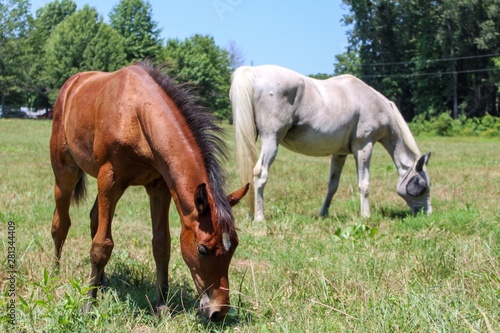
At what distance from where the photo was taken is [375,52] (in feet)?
185

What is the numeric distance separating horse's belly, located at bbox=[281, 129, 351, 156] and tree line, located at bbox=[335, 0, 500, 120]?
122 ft

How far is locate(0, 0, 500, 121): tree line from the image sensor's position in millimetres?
47188

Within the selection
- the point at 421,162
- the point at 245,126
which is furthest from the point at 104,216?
the point at 421,162

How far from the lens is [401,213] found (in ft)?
28.1

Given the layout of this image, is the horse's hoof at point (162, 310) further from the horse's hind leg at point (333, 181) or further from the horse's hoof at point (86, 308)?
the horse's hind leg at point (333, 181)

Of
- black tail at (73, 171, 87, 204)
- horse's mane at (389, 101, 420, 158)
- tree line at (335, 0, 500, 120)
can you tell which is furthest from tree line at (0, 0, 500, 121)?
→ black tail at (73, 171, 87, 204)

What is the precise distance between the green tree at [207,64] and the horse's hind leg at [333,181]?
50631 millimetres

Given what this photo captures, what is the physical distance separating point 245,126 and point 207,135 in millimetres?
3684

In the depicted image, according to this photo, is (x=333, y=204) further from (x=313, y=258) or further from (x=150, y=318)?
(x=150, y=318)

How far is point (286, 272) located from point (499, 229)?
2.54 m

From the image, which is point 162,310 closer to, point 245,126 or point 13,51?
point 245,126

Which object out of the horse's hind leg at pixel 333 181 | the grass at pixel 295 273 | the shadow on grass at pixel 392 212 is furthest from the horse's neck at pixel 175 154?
the shadow on grass at pixel 392 212

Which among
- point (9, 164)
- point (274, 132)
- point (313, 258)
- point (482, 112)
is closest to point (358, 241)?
point (313, 258)

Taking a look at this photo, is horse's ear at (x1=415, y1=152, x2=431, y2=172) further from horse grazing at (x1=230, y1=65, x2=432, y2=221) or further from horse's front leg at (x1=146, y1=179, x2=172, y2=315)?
horse's front leg at (x1=146, y1=179, x2=172, y2=315)
